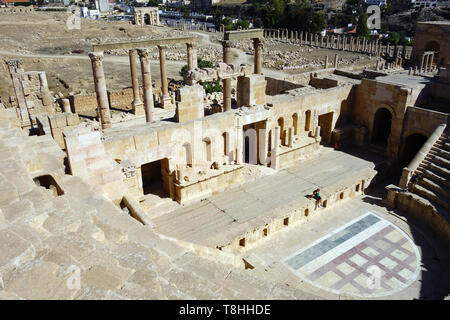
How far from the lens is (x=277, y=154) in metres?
17.2

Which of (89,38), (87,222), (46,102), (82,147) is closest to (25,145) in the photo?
(82,147)

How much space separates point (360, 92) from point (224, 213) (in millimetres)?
11204

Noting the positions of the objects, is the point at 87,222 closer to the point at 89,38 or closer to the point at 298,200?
the point at 298,200

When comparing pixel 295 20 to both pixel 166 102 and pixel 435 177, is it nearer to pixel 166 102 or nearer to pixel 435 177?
pixel 166 102

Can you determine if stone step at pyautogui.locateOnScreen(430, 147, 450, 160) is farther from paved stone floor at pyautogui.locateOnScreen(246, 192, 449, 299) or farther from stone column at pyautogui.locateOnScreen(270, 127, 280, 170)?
stone column at pyautogui.locateOnScreen(270, 127, 280, 170)

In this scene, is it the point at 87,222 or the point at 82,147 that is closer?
the point at 87,222

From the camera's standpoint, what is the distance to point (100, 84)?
18.7m

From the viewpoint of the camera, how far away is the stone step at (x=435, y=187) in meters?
14.4

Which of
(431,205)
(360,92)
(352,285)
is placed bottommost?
(352,285)

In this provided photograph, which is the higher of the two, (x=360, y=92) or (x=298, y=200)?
(x=360, y=92)

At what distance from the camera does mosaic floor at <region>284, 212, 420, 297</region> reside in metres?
11.6

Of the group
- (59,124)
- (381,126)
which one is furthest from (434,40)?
(59,124)

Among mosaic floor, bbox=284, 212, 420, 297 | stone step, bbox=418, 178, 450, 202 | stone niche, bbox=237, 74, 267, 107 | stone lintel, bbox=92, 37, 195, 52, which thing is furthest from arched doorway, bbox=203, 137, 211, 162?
stone step, bbox=418, 178, 450, 202

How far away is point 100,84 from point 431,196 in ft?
52.8
